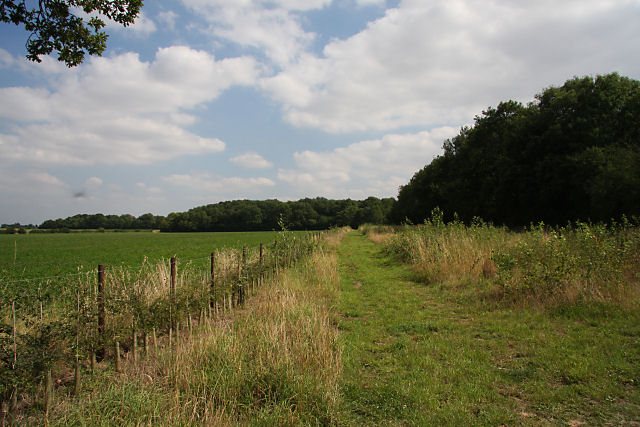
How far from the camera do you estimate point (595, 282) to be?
626 cm

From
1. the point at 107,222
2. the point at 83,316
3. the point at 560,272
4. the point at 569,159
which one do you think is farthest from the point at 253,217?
the point at 83,316

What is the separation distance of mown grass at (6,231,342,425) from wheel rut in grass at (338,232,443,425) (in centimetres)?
31

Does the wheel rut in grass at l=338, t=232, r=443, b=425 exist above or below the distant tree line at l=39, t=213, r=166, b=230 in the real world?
below

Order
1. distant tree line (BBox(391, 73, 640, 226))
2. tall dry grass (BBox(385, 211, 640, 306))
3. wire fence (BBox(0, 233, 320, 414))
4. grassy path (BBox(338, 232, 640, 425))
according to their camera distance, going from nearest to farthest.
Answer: grassy path (BBox(338, 232, 640, 425)) < wire fence (BBox(0, 233, 320, 414)) < tall dry grass (BBox(385, 211, 640, 306)) < distant tree line (BBox(391, 73, 640, 226))

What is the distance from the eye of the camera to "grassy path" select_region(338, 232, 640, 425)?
3059 millimetres

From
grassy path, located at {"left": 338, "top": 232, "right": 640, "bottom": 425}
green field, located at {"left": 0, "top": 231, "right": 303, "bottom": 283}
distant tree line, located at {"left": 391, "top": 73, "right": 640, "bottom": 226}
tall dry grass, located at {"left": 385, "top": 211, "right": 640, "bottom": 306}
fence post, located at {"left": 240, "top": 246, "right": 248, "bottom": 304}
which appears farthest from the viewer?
distant tree line, located at {"left": 391, "top": 73, "right": 640, "bottom": 226}

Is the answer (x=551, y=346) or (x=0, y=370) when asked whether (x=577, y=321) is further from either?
(x=0, y=370)

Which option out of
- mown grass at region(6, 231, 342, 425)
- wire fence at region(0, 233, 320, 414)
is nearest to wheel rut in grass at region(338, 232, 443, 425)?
mown grass at region(6, 231, 342, 425)

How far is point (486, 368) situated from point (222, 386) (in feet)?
10.6

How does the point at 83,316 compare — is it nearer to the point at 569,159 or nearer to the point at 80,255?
the point at 569,159

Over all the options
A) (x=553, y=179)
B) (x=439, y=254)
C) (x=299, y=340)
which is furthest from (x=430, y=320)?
(x=553, y=179)

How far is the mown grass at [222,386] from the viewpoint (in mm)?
2895

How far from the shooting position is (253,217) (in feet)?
331

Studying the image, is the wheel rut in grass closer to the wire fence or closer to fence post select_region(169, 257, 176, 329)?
the wire fence
